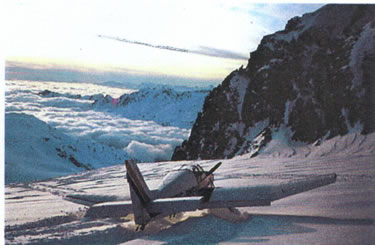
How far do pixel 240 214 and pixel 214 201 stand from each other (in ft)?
3.83

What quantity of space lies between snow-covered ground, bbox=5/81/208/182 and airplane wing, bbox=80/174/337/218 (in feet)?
10.7

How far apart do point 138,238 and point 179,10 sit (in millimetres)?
5842

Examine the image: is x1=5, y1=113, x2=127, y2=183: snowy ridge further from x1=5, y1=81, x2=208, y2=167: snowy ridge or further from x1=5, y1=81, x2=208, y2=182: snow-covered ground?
x1=5, y1=81, x2=208, y2=167: snowy ridge

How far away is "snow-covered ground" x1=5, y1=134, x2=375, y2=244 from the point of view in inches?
296

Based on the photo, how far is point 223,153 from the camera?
15.8 m

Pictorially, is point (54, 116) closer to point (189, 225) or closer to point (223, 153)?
point (189, 225)

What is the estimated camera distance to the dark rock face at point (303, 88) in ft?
44.3

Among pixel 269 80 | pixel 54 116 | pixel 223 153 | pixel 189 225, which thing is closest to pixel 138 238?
pixel 189 225

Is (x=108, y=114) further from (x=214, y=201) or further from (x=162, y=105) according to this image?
(x=214, y=201)

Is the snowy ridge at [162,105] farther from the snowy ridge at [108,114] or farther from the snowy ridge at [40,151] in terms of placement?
the snowy ridge at [40,151]

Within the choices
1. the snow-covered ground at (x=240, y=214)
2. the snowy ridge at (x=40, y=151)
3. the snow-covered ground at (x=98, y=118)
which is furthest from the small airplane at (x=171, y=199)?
the snow-covered ground at (x=98, y=118)

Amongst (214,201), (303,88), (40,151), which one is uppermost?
(303,88)

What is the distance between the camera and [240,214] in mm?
8859

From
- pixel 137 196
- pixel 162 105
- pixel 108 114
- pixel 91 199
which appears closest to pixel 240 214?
pixel 137 196
